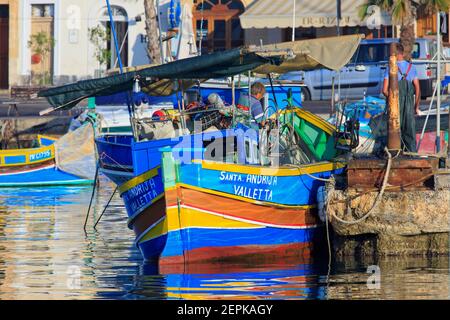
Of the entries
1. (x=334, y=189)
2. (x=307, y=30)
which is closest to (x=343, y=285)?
(x=334, y=189)

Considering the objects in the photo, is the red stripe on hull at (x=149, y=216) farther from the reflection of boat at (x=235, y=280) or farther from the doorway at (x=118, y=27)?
the doorway at (x=118, y=27)

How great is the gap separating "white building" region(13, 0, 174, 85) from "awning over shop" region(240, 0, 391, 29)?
4.48 m

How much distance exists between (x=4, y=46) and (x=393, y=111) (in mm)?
31960

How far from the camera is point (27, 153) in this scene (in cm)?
2636

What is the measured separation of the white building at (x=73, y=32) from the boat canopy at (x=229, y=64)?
89.5ft

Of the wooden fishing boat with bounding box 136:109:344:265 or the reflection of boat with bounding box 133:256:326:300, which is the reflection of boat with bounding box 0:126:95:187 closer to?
the wooden fishing boat with bounding box 136:109:344:265

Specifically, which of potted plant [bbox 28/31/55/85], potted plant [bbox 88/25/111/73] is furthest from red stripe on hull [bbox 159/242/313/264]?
potted plant [bbox 28/31/55/85]

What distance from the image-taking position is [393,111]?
16141mm

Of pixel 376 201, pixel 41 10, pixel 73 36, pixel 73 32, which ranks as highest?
pixel 41 10

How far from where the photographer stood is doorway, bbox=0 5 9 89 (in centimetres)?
4609

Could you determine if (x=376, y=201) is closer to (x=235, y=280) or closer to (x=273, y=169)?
(x=273, y=169)

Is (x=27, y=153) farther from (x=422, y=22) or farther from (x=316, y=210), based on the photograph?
(x=422, y=22)

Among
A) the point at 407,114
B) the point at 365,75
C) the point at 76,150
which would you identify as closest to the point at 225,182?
the point at 407,114
